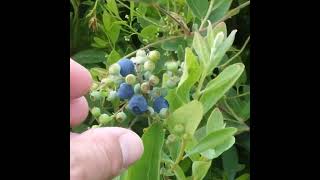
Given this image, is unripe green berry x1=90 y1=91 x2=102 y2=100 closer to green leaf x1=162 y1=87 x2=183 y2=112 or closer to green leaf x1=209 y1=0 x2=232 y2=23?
green leaf x1=162 y1=87 x2=183 y2=112

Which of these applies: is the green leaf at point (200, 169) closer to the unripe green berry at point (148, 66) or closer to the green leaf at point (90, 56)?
the unripe green berry at point (148, 66)

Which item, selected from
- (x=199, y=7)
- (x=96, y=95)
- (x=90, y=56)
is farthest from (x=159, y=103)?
(x=90, y=56)

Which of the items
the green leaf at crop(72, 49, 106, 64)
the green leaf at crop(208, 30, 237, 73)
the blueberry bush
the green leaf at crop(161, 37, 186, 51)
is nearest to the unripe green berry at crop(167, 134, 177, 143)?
the blueberry bush

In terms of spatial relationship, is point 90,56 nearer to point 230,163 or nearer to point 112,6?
point 112,6

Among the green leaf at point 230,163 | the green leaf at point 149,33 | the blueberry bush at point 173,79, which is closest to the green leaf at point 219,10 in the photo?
the blueberry bush at point 173,79

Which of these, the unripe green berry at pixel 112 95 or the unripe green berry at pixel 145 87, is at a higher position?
the unripe green berry at pixel 145 87

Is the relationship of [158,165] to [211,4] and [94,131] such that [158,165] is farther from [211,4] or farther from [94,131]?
[211,4]

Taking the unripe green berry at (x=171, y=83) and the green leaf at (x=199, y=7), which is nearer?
the unripe green berry at (x=171, y=83)

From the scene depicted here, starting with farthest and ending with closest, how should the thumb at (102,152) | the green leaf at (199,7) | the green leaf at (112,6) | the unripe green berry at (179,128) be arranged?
the green leaf at (112,6)
the green leaf at (199,7)
the unripe green berry at (179,128)
the thumb at (102,152)
